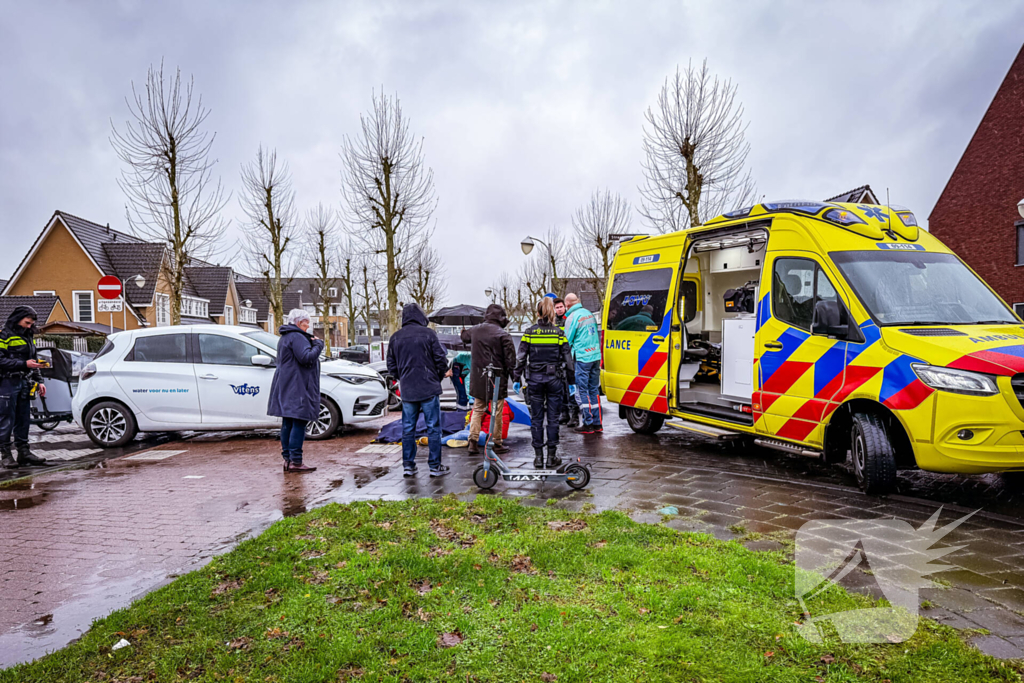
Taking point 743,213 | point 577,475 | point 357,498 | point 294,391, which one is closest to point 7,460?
point 294,391

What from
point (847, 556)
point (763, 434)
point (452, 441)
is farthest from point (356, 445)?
point (847, 556)

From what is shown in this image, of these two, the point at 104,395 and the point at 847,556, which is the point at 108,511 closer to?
the point at 104,395

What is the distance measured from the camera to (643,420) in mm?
9492

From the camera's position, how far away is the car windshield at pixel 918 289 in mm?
5652

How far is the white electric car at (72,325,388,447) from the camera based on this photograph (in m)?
9.73

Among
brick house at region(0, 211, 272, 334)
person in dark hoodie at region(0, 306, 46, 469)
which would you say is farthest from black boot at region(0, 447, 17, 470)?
brick house at region(0, 211, 272, 334)

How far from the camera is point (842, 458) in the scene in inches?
248

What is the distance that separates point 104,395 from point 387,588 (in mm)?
8009

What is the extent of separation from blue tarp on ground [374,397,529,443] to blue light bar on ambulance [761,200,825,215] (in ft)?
13.4

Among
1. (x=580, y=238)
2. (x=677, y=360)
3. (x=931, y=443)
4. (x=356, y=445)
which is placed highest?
(x=580, y=238)

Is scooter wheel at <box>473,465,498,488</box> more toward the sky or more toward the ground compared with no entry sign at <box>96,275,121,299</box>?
more toward the ground

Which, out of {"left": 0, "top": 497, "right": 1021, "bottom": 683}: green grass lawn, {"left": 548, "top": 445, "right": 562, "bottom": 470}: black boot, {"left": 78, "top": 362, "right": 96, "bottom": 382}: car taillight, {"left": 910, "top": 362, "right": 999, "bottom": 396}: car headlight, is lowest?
{"left": 0, "top": 497, "right": 1021, "bottom": 683}: green grass lawn

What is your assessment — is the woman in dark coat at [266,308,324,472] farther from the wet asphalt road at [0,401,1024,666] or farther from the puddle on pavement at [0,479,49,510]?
the puddle on pavement at [0,479,49,510]

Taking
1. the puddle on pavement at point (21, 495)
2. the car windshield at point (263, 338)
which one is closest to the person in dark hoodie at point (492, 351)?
the car windshield at point (263, 338)
